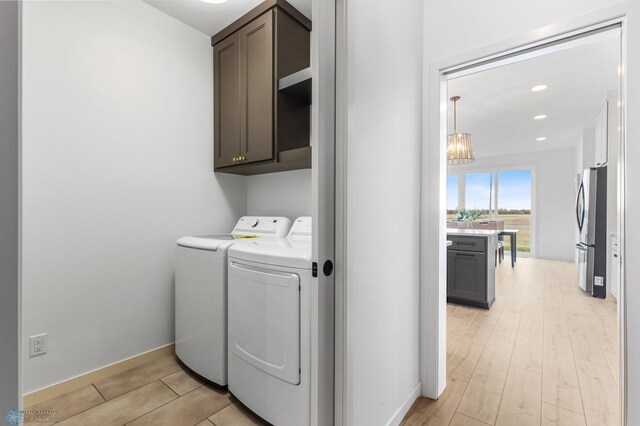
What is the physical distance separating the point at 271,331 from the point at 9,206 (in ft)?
3.74

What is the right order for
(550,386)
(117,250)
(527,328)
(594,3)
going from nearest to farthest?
(594,3) < (550,386) < (117,250) < (527,328)

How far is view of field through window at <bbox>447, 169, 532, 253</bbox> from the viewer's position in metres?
7.54

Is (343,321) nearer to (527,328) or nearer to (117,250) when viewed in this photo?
(117,250)

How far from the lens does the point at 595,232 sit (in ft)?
12.5

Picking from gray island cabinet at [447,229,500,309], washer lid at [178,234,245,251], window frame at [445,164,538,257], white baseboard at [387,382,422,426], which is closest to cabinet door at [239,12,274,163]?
washer lid at [178,234,245,251]

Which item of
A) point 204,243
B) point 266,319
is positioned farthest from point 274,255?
point 204,243

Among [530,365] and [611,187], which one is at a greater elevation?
[611,187]

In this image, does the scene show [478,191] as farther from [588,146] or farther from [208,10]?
[208,10]

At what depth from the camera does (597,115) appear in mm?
4559

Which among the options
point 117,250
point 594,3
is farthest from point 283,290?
point 594,3

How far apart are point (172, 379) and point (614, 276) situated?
5.07 metres

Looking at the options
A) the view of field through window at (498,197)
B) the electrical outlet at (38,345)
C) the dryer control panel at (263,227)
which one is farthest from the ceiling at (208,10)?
the view of field through window at (498,197)

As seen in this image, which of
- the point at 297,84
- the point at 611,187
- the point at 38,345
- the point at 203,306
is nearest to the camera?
the point at 38,345

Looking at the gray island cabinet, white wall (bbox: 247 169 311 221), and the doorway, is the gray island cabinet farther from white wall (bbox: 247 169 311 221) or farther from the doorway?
white wall (bbox: 247 169 311 221)
